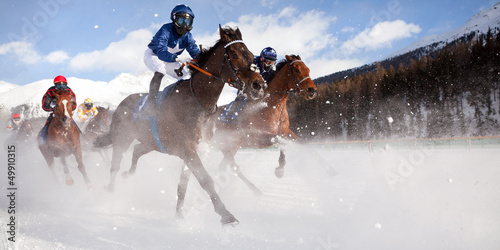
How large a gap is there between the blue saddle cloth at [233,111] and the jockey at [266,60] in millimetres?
793

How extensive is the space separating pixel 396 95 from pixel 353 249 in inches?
1875

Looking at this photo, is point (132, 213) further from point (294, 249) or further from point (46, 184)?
point (46, 184)

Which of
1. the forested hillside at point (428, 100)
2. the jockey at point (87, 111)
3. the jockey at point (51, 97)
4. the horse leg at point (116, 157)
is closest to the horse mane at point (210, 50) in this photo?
the horse leg at point (116, 157)

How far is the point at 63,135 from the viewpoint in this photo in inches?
293

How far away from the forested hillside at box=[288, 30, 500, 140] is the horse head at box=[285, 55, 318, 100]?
32539 millimetres

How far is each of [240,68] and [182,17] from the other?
4.77ft

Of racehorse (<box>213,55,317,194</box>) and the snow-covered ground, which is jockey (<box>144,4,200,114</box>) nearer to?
the snow-covered ground

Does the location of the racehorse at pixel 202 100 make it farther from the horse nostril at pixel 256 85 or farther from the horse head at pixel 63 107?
the horse head at pixel 63 107

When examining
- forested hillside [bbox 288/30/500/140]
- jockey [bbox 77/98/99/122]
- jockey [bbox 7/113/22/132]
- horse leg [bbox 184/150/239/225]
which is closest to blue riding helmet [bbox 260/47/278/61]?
horse leg [bbox 184/150/239/225]

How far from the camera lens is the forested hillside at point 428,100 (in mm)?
39031

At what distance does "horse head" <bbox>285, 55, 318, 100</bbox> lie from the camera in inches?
237

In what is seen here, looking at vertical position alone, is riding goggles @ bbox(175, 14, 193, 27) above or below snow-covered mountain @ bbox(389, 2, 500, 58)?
below

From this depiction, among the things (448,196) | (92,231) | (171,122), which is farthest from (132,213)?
(448,196)

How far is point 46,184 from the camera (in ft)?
25.5
